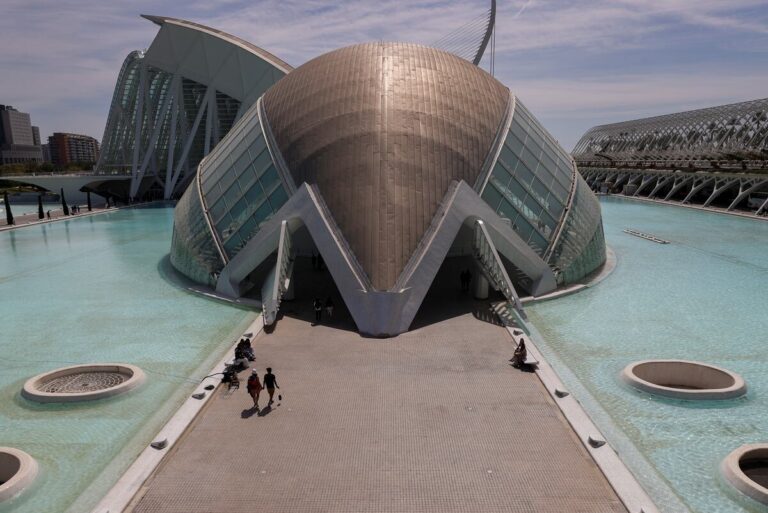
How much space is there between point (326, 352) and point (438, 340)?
3.15 m

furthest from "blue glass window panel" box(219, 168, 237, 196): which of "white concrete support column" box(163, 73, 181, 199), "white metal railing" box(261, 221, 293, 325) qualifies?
"white concrete support column" box(163, 73, 181, 199)

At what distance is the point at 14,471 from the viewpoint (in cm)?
961

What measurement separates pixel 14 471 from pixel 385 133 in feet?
45.5

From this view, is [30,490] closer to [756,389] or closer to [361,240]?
[361,240]

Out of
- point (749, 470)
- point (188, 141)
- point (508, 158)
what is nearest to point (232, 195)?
point (508, 158)

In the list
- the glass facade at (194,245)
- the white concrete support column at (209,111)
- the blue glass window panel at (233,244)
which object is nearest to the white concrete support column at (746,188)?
the blue glass window panel at (233,244)

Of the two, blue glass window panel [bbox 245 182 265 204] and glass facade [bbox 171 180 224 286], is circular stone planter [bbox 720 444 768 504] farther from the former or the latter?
glass facade [bbox 171 180 224 286]

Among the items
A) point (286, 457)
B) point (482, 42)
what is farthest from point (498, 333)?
point (482, 42)

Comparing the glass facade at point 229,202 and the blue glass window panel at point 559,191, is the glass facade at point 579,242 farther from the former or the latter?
the glass facade at point 229,202

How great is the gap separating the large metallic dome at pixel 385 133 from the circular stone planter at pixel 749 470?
9376 millimetres

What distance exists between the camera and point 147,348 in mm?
15484

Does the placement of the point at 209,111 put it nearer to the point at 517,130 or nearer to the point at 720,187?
the point at 517,130

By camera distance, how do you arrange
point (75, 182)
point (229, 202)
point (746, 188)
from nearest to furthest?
point (229, 202)
point (746, 188)
point (75, 182)

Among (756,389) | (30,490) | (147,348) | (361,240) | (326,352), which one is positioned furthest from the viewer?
(361,240)
